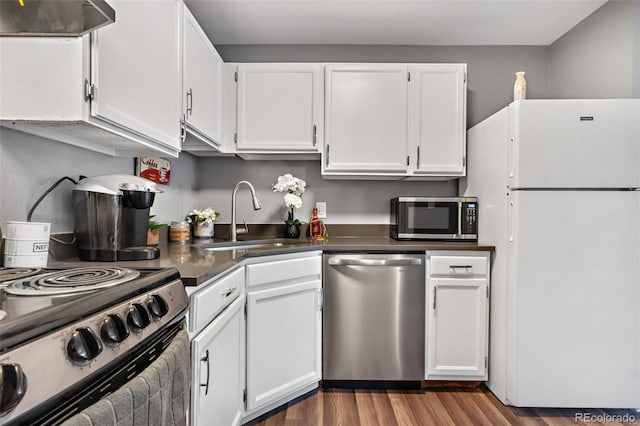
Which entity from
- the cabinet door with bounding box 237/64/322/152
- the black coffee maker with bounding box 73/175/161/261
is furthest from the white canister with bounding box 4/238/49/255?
the cabinet door with bounding box 237/64/322/152

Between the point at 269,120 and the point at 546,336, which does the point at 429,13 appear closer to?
the point at 269,120

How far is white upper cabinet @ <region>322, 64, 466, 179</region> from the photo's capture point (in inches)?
98.0

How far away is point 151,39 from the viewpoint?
1.48 metres

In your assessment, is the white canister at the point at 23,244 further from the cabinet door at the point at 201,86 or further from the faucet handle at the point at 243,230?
the faucet handle at the point at 243,230

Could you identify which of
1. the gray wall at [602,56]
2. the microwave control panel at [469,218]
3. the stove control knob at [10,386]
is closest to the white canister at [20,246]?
the stove control knob at [10,386]

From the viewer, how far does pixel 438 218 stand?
2.48m

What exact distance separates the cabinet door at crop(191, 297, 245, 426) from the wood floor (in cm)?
42

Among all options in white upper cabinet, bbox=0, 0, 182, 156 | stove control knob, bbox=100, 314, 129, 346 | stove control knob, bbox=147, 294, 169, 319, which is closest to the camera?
stove control knob, bbox=100, 314, 129, 346

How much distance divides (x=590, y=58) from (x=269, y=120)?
6.97ft

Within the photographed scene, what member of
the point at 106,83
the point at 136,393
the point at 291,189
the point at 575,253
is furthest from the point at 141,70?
the point at 575,253

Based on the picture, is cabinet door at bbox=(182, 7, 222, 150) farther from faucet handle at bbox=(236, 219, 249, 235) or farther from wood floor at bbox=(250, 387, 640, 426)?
wood floor at bbox=(250, 387, 640, 426)

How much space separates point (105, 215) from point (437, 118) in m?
2.05

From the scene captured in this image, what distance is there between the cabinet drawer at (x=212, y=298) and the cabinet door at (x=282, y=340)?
212 mm

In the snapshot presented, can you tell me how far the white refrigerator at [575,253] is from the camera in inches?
75.8
